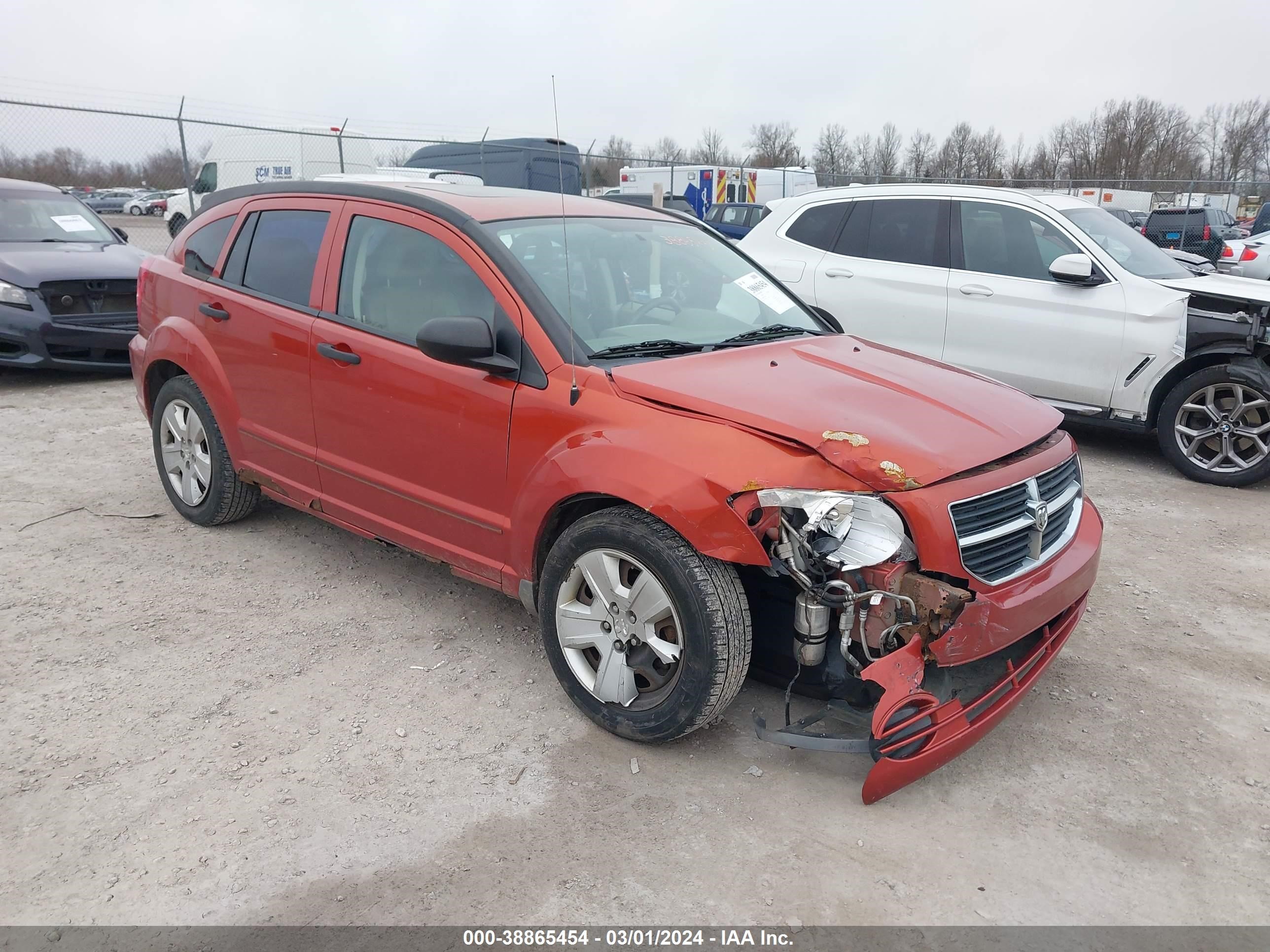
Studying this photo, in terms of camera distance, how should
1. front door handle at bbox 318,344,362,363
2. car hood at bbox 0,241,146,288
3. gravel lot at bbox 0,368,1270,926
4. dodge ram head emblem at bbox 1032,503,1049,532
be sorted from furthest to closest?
car hood at bbox 0,241,146,288
front door handle at bbox 318,344,362,363
dodge ram head emblem at bbox 1032,503,1049,532
gravel lot at bbox 0,368,1270,926

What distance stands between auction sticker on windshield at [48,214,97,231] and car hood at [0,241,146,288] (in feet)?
0.69

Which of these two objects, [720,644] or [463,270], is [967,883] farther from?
[463,270]

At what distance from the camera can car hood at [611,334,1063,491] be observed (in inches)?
107

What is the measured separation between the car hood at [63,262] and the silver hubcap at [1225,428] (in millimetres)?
8500

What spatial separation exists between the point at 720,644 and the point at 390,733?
49.3 inches

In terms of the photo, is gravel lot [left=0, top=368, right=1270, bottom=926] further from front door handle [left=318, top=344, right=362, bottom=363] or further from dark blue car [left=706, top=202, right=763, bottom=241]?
dark blue car [left=706, top=202, right=763, bottom=241]

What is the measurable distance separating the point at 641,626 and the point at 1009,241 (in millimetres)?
5190

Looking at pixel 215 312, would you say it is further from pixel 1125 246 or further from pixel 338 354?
pixel 1125 246

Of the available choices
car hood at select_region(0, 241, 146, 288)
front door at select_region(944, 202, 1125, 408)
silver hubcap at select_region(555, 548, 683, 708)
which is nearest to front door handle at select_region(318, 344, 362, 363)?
silver hubcap at select_region(555, 548, 683, 708)

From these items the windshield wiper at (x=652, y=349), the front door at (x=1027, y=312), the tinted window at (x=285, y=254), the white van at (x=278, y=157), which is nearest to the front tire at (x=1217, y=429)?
the front door at (x=1027, y=312)

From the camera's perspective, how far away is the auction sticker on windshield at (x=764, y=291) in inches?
161

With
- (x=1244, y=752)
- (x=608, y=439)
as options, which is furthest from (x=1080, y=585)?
(x=608, y=439)

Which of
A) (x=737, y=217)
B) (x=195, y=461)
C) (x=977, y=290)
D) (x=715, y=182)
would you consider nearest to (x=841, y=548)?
(x=195, y=461)

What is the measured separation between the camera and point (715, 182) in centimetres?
2428
